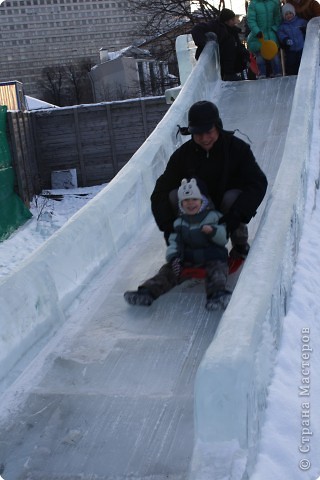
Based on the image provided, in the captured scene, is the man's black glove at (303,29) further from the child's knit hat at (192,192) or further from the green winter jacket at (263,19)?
the child's knit hat at (192,192)

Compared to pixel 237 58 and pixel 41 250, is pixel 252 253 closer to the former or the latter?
pixel 41 250

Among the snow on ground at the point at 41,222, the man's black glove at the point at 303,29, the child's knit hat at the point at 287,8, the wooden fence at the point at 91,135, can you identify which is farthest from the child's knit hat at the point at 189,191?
the wooden fence at the point at 91,135

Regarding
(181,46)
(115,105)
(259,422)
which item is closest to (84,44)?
(115,105)

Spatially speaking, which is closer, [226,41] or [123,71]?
[226,41]

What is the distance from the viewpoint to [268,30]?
327 inches

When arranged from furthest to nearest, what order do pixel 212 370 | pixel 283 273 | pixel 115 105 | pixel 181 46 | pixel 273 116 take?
pixel 115 105 → pixel 181 46 → pixel 273 116 → pixel 283 273 → pixel 212 370

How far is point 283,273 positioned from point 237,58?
18.4ft

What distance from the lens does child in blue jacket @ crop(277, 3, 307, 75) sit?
27.0 ft

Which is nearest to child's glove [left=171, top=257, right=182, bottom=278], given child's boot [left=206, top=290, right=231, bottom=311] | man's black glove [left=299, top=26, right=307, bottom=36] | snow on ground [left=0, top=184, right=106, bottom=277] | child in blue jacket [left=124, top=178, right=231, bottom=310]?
child in blue jacket [left=124, top=178, right=231, bottom=310]

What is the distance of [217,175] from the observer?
405cm

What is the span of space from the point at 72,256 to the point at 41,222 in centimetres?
1056

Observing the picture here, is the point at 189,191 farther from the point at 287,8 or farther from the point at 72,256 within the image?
the point at 287,8

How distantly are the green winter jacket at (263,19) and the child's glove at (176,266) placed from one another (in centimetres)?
515

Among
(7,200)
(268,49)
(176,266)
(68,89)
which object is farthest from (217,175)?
(68,89)
